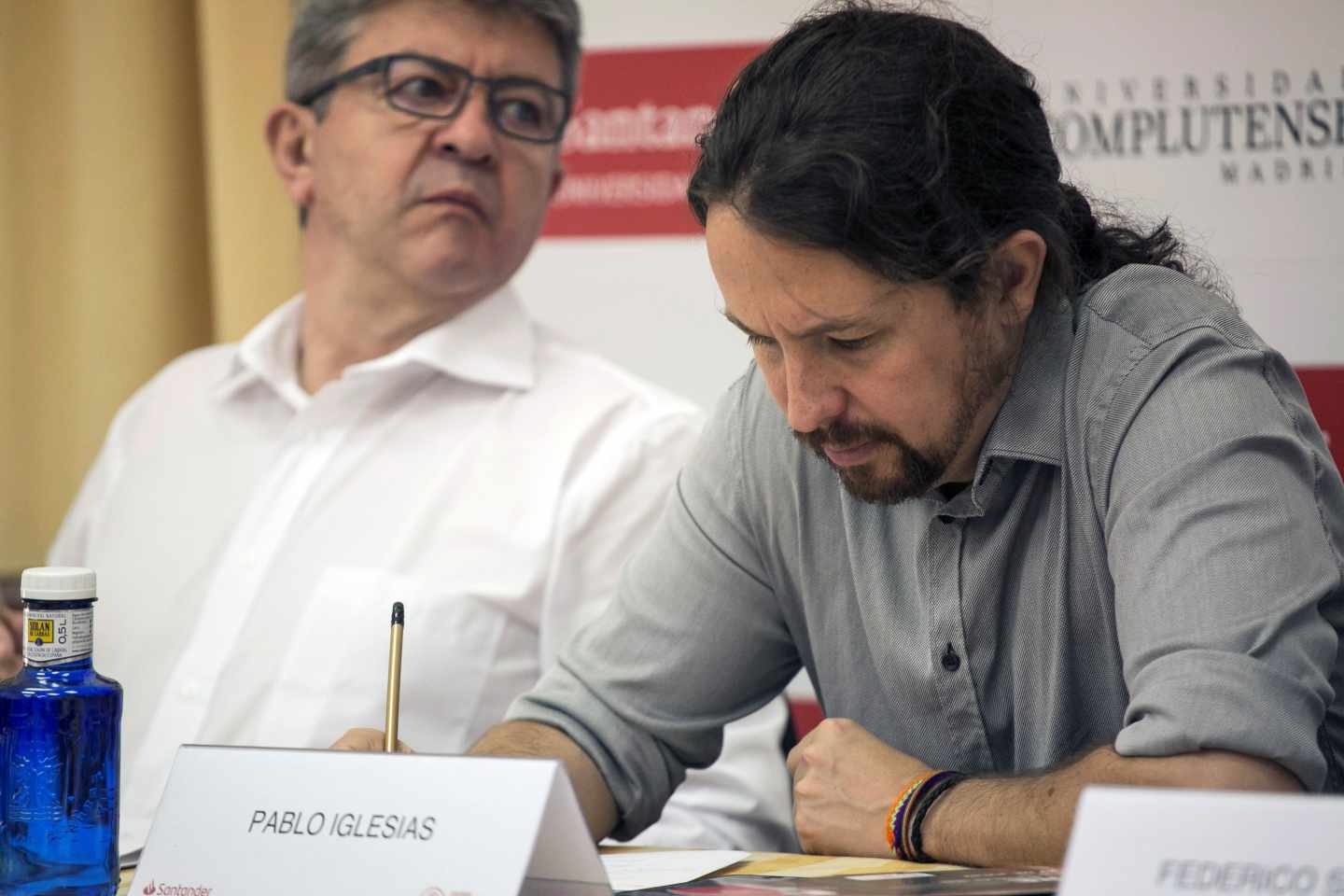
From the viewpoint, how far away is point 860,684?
161cm

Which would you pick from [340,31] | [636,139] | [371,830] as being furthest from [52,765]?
[636,139]

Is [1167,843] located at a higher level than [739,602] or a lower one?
higher

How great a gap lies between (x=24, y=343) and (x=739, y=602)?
6.55 feet

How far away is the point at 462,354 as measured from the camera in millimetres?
2330

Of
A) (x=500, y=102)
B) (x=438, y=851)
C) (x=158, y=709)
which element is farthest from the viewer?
(x=500, y=102)

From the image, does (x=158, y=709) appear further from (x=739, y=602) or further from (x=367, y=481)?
(x=739, y=602)

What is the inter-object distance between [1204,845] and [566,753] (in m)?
0.84

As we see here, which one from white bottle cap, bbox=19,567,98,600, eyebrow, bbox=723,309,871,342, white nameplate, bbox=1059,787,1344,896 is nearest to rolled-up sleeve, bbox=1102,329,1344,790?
eyebrow, bbox=723,309,871,342

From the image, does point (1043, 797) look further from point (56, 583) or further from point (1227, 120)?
point (1227, 120)

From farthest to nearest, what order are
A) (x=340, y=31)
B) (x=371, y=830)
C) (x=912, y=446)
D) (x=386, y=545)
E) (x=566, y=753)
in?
(x=340, y=31) < (x=386, y=545) < (x=566, y=753) < (x=912, y=446) < (x=371, y=830)

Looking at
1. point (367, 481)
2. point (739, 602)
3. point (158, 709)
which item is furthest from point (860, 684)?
point (158, 709)

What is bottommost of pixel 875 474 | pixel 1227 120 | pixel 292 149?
pixel 875 474

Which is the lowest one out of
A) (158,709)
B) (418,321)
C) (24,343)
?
(158,709)

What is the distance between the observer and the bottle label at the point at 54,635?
1176mm
